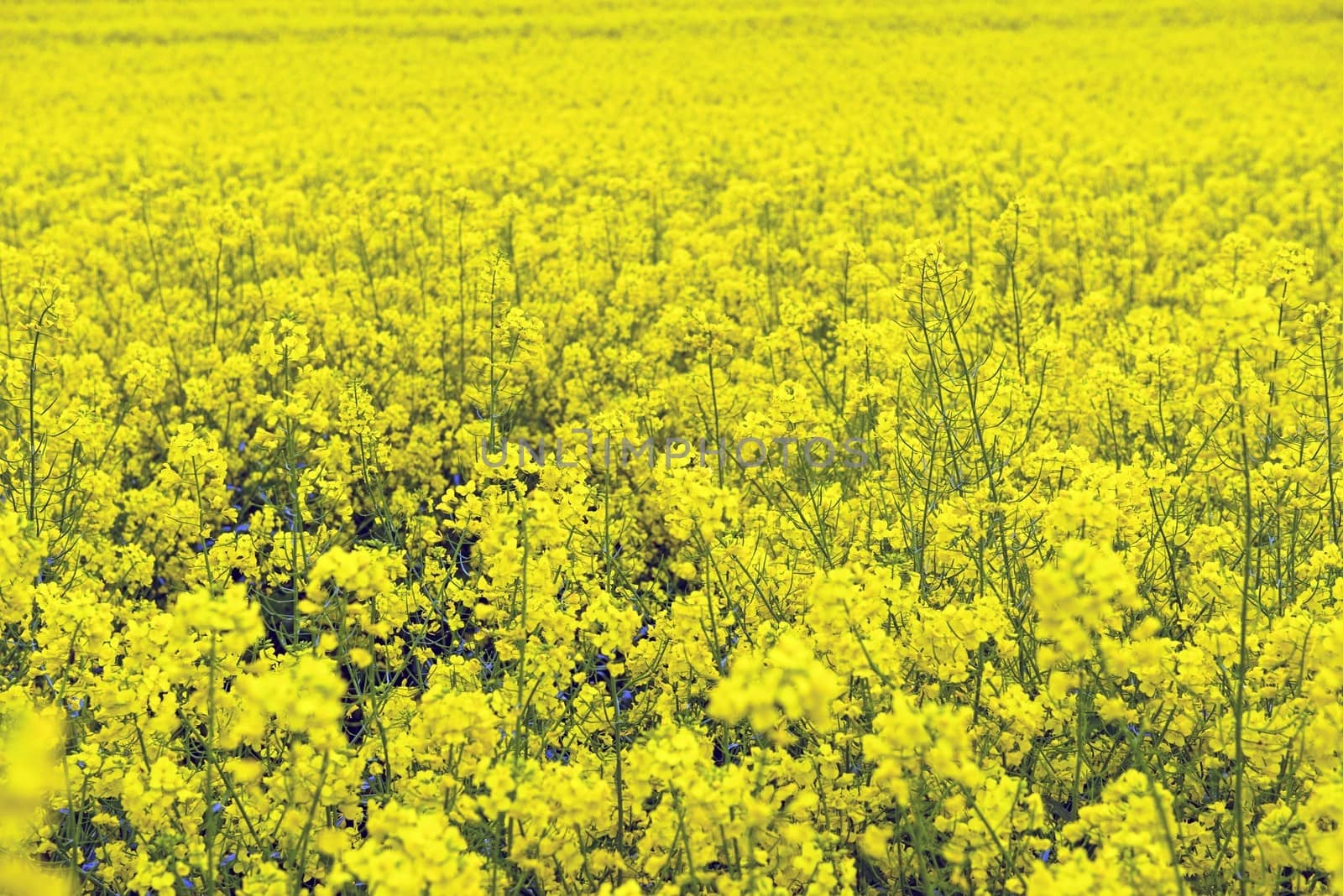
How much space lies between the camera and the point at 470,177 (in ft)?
31.5

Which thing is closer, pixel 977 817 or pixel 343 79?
pixel 977 817

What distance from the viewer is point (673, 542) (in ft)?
14.4

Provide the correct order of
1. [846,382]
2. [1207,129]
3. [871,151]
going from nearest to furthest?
[846,382] → [871,151] → [1207,129]

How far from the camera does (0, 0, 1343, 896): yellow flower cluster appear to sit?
6.77 ft

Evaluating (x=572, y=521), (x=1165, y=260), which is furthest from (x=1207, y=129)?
(x=572, y=521)

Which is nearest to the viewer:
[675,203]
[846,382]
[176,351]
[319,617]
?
[319,617]

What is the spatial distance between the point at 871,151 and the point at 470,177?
13.9 feet

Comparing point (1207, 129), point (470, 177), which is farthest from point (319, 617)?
point (1207, 129)

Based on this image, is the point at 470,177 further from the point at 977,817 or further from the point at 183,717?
the point at 977,817

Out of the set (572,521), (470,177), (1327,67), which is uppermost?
(1327,67)

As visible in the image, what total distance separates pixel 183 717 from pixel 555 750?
40.7 inches

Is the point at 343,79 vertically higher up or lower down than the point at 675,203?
higher up

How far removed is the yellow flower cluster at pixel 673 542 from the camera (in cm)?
206

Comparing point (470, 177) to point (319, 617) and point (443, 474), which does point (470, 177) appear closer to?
point (443, 474)
